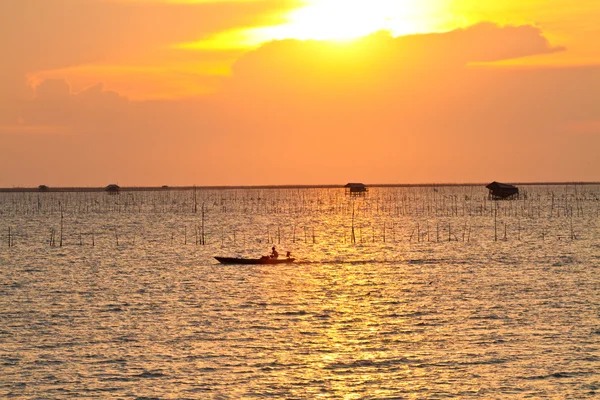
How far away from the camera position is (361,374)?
31.8 meters

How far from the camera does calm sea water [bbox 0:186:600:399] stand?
30.8 meters

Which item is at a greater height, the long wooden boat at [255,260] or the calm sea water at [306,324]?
the long wooden boat at [255,260]

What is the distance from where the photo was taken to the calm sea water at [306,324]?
30766 millimetres

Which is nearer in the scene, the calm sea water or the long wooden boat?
the calm sea water

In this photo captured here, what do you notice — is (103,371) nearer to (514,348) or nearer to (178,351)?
(178,351)

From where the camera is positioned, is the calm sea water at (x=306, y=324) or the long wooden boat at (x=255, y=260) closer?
the calm sea water at (x=306, y=324)

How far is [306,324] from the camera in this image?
42156mm

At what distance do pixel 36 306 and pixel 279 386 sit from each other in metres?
24.2

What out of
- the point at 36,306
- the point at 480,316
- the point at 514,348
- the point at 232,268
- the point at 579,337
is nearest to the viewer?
the point at 514,348

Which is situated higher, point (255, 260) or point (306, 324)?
point (255, 260)

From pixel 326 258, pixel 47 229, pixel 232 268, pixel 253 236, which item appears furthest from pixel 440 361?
pixel 47 229

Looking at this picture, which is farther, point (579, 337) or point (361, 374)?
point (579, 337)

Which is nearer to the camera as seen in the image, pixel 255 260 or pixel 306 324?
pixel 306 324

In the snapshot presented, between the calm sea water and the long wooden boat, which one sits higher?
the long wooden boat
